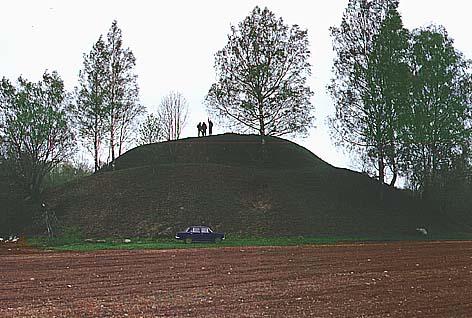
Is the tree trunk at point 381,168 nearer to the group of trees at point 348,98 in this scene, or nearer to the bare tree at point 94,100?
the group of trees at point 348,98

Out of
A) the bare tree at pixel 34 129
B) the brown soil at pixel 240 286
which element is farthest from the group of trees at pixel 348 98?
the brown soil at pixel 240 286

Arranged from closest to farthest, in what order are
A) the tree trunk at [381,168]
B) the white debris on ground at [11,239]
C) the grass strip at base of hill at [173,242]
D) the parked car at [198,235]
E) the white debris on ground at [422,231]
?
the grass strip at base of hill at [173,242] → the parked car at [198,235] → the white debris on ground at [11,239] → the white debris on ground at [422,231] → the tree trunk at [381,168]

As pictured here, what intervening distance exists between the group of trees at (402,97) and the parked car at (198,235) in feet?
50.2

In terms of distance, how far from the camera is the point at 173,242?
127ft

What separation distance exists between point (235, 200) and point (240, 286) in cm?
2936

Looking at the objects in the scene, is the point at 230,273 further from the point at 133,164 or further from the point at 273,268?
the point at 133,164

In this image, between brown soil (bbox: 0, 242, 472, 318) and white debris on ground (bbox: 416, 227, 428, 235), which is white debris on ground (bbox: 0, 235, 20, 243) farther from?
white debris on ground (bbox: 416, 227, 428, 235)

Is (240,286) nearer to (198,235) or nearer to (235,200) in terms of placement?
(198,235)

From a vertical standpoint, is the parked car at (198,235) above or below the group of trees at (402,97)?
below

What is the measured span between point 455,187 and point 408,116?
8217 mm

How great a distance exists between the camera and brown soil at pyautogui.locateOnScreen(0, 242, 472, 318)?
13.2 m

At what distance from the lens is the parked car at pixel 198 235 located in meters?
38.2

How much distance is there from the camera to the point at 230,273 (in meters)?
20.0

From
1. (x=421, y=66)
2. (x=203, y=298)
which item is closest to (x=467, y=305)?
(x=203, y=298)
